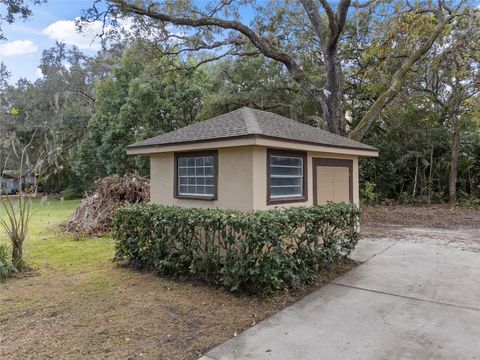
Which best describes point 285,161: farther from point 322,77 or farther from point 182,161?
point 322,77

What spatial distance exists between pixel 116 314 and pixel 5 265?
2773 mm

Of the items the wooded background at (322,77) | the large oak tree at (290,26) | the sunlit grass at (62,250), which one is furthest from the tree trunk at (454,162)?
the sunlit grass at (62,250)

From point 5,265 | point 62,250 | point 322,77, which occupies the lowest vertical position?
point 62,250

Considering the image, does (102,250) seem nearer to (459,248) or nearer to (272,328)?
(272,328)

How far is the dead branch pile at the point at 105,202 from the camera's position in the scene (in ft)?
32.1

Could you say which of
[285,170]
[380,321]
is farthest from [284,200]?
[380,321]

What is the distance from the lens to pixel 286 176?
6188mm

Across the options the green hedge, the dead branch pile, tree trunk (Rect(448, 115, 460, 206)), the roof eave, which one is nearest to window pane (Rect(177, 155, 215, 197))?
the roof eave

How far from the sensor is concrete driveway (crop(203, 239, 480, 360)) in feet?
10.5

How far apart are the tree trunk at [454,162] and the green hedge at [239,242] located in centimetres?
968

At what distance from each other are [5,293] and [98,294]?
4.53 ft

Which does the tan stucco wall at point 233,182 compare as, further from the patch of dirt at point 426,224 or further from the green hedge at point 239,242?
the patch of dirt at point 426,224

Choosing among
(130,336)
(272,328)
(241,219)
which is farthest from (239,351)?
(241,219)

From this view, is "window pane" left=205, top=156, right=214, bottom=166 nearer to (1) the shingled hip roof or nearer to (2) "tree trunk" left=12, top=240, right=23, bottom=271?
(1) the shingled hip roof
